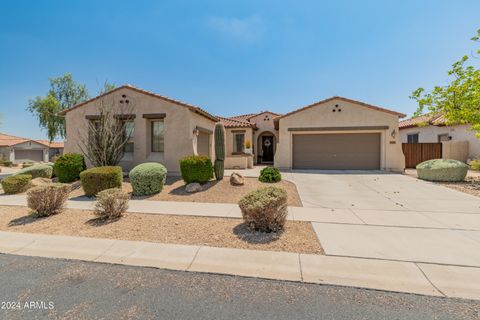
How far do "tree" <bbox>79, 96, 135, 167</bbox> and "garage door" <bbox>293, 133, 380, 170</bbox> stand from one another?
11143 mm

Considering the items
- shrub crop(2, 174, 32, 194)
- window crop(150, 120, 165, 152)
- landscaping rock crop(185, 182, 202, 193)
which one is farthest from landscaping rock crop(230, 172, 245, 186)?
shrub crop(2, 174, 32, 194)

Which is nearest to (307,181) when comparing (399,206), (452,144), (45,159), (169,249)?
(399,206)

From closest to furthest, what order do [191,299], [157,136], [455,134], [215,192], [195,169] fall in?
[191,299] < [215,192] < [195,169] < [157,136] < [455,134]

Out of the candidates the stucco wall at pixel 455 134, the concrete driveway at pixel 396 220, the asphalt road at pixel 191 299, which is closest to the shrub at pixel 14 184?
the asphalt road at pixel 191 299

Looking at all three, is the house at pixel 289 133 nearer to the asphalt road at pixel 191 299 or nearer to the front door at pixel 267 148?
the front door at pixel 267 148

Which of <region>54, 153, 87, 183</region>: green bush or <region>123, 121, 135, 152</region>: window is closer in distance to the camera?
<region>54, 153, 87, 183</region>: green bush

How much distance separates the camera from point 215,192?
28.2ft

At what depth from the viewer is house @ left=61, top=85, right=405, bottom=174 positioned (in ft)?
38.9

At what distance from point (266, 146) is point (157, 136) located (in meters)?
11.3

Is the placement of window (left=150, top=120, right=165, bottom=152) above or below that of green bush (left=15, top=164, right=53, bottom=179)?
above

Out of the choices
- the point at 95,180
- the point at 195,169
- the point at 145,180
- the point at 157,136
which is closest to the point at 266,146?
the point at 157,136

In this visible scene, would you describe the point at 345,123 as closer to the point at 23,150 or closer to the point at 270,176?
the point at 270,176

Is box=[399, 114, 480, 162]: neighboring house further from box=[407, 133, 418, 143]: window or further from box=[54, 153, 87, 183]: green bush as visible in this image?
box=[54, 153, 87, 183]: green bush

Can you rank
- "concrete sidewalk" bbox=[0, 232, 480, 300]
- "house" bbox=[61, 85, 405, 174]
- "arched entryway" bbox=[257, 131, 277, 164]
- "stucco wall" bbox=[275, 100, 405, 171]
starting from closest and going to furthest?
"concrete sidewalk" bbox=[0, 232, 480, 300]
"house" bbox=[61, 85, 405, 174]
"stucco wall" bbox=[275, 100, 405, 171]
"arched entryway" bbox=[257, 131, 277, 164]
